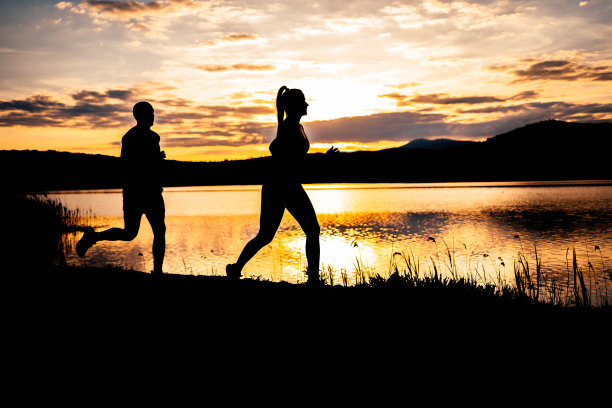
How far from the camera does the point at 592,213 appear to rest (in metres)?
32.8

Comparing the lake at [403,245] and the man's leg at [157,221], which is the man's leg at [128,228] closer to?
the man's leg at [157,221]

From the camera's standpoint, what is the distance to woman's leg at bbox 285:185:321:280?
661cm

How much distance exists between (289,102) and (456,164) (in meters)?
151

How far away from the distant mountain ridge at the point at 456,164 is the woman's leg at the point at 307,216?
11020 centimetres

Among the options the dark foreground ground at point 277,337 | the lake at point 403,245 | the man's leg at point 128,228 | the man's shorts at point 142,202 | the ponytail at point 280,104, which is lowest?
the lake at point 403,245

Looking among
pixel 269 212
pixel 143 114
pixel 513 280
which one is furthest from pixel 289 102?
pixel 513 280

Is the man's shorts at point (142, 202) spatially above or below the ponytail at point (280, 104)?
below

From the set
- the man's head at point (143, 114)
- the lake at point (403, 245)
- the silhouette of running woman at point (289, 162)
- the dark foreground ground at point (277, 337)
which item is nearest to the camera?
the dark foreground ground at point (277, 337)

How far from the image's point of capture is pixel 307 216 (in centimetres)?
668

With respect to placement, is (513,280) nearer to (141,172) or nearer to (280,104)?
(280,104)

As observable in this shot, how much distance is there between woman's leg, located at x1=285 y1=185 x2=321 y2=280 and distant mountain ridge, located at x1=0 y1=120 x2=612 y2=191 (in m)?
110

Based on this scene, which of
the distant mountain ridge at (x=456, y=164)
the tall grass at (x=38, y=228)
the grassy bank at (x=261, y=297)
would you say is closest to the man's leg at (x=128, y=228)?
the grassy bank at (x=261, y=297)

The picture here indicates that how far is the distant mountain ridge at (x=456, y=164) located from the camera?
121250 mm

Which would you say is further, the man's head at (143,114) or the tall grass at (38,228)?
the tall grass at (38,228)
